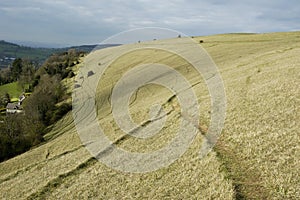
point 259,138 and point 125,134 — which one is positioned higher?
point 259,138

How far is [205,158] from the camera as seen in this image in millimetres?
20156

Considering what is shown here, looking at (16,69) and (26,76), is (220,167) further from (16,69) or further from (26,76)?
(16,69)

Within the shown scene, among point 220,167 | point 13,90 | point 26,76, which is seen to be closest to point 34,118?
point 220,167

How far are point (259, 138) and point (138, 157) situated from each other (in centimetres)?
849

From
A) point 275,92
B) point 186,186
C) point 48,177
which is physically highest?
point 275,92

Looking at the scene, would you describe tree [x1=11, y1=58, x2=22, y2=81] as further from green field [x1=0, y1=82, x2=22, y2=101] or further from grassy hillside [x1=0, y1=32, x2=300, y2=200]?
grassy hillside [x1=0, y1=32, x2=300, y2=200]

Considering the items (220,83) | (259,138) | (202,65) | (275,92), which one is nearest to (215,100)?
(275,92)

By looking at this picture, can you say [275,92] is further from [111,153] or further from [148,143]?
[111,153]

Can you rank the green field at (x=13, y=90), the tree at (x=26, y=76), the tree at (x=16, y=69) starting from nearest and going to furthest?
the green field at (x=13, y=90) → the tree at (x=26, y=76) → the tree at (x=16, y=69)

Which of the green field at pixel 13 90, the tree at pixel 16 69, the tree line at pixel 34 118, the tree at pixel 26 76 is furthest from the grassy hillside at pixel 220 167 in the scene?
the tree at pixel 16 69

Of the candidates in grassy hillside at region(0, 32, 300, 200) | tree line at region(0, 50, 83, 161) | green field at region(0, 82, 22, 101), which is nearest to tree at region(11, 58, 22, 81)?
green field at region(0, 82, 22, 101)

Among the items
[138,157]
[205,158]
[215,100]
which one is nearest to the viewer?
[205,158]

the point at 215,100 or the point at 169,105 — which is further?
the point at 169,105

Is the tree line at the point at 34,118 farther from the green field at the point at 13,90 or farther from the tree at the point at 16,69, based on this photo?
the tree at the point at 16,69
